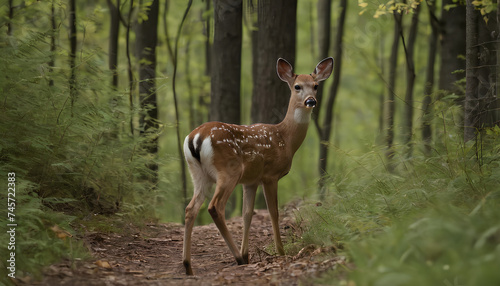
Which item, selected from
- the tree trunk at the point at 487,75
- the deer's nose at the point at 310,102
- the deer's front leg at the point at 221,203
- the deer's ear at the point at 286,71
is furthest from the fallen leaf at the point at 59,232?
the tree trunk at the point at 487,75

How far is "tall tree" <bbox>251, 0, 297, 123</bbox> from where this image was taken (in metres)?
9.66

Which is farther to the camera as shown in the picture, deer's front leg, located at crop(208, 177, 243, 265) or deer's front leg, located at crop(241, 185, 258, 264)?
deer's front leg, located at crop(241, 185, 258, 264)

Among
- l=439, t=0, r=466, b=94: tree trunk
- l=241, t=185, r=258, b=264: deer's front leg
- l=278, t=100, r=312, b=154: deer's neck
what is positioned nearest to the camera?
l=241, t=185, r=258, b=264: deer's front leg

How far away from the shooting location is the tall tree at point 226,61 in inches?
402

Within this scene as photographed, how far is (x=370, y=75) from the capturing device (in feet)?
80.8

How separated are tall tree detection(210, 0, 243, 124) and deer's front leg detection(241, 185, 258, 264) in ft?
13.2

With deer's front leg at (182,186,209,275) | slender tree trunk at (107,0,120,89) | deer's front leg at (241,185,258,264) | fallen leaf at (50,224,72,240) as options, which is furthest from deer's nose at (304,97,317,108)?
slender tree trunk at (107,0,120,89)

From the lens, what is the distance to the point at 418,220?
4051 millimetres

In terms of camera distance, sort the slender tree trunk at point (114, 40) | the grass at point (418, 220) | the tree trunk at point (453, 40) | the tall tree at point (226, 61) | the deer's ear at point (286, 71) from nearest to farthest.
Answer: the grass at point (418, 220) < the deer's ear at point (286, 71) < the tree trunk at point (453, 40) < the tall tree at point (226, 61) < the slender tree trunk at point (114, 40)

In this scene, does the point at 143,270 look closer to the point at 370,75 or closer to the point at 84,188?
the point at 84,188


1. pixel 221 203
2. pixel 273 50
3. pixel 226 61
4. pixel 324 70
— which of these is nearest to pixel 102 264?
pixel 221 203

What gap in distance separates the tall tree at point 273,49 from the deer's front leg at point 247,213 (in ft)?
11.6

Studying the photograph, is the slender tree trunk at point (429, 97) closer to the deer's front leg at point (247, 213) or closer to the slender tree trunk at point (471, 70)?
the slender tree trunk at point (471, 70)

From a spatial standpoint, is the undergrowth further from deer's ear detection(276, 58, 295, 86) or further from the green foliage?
deer's ear detection(276, 58, 295, 86)
